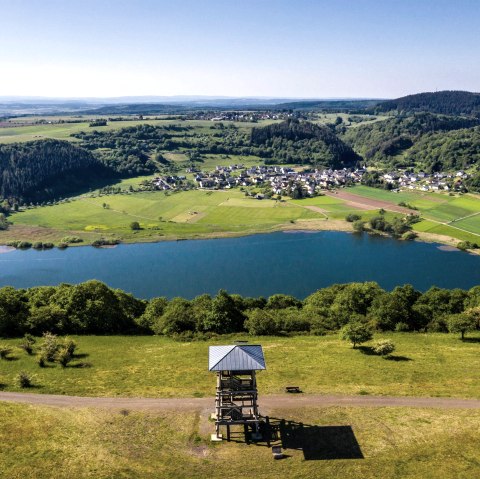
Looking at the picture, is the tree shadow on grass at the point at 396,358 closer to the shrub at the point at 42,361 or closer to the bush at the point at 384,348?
the bush at the point at 384,348

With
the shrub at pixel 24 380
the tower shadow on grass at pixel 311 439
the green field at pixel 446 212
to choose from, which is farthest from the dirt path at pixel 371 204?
the shrub at pixel 24 380

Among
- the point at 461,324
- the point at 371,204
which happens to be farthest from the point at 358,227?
the point at 461,324

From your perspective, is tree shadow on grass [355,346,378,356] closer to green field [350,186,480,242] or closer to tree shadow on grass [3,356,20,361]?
tree shadow on grass [3,356,20,361]

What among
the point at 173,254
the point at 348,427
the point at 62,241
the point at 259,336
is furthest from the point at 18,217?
the point at 348,427

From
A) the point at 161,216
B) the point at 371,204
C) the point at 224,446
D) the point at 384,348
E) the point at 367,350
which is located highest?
the point at 224,446

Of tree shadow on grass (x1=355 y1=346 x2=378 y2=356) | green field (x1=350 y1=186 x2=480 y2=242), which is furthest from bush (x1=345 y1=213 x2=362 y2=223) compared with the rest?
tree shadow on grass (x1=355 y1=346 x2=378 y2=356)

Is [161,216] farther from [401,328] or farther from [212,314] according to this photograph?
[401,328]
